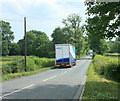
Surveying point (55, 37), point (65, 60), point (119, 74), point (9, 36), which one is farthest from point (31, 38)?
point (119, 74)

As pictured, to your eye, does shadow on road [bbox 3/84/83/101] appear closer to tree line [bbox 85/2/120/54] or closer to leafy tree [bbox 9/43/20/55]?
tree line [bbox 85/2/120/54]

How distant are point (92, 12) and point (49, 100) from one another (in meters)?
7.15

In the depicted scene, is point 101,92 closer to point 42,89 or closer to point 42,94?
point 42,94

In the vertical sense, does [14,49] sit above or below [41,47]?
below

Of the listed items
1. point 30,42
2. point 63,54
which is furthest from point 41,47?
point 63,54

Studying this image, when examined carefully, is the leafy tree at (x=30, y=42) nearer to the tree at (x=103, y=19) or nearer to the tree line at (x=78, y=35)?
the tree line at (x=78, y=35)

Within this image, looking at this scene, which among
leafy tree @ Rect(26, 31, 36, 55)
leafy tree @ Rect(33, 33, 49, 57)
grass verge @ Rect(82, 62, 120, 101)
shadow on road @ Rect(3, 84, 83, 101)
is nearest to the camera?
grass verge @ Rect(82, 62, 120, 101)

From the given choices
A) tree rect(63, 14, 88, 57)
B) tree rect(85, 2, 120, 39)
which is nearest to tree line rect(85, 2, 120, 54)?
tree rect(85, 2, 120, 39)

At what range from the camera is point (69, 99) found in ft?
25.5

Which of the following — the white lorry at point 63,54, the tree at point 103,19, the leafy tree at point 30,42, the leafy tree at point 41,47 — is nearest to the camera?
the tree at point 103,19

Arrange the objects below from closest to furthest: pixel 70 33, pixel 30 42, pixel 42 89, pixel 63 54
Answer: pixel 42 89 < pixel 63 54 < pixel 70 33 < pixel 30 42

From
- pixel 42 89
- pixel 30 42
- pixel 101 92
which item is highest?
pixel 30 42

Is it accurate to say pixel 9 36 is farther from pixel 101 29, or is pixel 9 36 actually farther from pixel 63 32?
pixel 101 29

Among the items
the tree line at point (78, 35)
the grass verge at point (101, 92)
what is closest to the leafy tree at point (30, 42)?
the tree line at point (78, 35)
